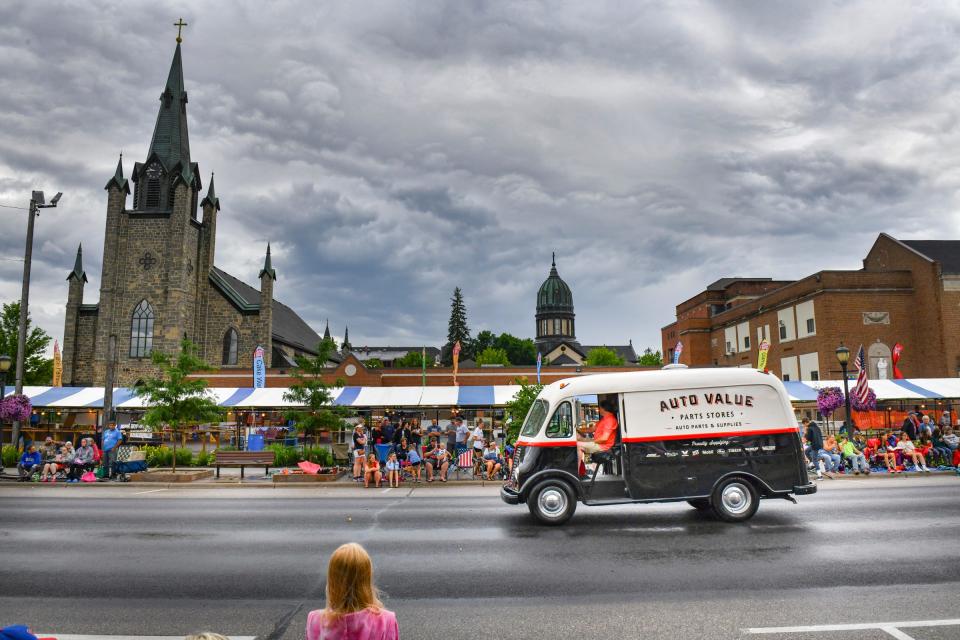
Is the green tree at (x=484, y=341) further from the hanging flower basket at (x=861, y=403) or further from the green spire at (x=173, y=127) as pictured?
the hanging flower basket at (x=861, y=403)

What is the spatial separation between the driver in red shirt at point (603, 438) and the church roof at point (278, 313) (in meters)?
45.2

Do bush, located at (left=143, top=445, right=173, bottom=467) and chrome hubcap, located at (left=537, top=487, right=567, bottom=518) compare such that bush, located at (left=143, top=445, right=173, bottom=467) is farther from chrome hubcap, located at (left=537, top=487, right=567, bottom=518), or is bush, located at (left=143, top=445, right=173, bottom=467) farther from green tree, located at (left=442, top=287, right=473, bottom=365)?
green tree, located at (left=442, top=287, right=473, bottom=365)

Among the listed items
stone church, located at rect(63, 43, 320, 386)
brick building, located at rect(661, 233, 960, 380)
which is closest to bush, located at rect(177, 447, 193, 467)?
stone church, located at rect(63, 43, 320, 386)

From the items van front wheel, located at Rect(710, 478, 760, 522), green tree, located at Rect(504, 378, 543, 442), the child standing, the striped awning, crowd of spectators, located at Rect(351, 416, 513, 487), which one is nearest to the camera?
van front wheel, located at Rect(710, 478, 760, 522)

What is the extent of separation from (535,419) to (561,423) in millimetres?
782

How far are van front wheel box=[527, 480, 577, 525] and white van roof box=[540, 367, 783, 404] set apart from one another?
1.51 metres

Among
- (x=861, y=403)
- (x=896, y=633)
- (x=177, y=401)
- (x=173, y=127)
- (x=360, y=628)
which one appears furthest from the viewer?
(x=173, y=127)

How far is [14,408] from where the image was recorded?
818 inches

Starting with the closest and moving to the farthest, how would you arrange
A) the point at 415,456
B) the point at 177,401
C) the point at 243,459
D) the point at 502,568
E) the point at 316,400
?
the point at 502,568 < the point at 415,456 < the point at 243,459 < the point at 316,400 < the point at 177,401

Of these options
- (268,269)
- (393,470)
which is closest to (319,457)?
(393,470)

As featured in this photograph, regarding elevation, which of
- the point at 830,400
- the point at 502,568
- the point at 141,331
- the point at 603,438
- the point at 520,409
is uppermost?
the point at 141,331

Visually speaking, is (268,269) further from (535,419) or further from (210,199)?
(535,419)

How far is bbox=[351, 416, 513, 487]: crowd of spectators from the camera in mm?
18594

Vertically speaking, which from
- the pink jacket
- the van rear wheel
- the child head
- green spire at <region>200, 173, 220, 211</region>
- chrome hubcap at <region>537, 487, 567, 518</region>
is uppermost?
green spire at <region>200, 173, 220, 211</region>
